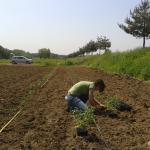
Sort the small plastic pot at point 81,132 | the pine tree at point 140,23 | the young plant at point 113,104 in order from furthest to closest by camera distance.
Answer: the pine tree at point 140,23
the young plant at point 113,104
the small plastic pot at point 81,132

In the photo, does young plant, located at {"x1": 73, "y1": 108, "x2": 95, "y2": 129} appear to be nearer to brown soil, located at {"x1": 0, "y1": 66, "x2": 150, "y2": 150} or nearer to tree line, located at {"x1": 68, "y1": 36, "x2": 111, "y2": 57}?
brown soil, located at {"x1": 0, "y1": 66, "x2": 150, "y2": 150}

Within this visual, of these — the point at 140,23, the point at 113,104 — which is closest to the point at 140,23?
the point at 140,23

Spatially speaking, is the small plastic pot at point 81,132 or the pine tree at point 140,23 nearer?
the small plastic pot at point 81,132

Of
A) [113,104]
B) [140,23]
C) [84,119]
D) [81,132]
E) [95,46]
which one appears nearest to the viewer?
[81,132]

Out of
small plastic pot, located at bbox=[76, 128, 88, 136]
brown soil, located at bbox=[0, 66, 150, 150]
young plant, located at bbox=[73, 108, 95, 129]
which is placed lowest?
brown soil, located at bbox=[0, 66, 150, 150]

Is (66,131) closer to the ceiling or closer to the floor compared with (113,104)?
closer to the floor

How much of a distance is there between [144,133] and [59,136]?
1960 millimetres

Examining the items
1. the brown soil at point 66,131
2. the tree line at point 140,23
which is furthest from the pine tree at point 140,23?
the brown soil at point 66,131

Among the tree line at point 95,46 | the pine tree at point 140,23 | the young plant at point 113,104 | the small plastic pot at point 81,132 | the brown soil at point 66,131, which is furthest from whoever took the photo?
the tree line at point 95,46

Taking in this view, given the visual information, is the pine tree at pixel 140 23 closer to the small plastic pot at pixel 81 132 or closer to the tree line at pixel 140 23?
the tree line at pixel 140 23

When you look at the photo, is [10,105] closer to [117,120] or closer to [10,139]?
[117,120]

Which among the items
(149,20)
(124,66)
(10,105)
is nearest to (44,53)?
(149,20)

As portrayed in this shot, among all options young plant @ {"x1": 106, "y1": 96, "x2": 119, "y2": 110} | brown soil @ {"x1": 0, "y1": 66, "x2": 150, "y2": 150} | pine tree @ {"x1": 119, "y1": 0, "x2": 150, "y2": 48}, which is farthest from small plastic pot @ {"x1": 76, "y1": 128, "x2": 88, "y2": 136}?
pine tree @ {"x1": 119, "y1": 0, "x2": 150, "y2": 48}

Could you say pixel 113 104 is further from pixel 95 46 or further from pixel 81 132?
pixel 95 46
